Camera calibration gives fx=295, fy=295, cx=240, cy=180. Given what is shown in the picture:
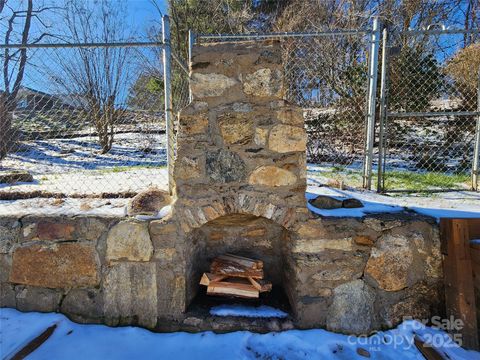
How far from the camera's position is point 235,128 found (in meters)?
2.18

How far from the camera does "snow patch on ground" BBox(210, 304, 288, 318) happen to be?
2.30 m

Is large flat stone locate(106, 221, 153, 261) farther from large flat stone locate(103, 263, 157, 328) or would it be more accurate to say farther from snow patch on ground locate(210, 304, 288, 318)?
snow patch on ground locate(210, 304, 288, 318)

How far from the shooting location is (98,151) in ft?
22.1

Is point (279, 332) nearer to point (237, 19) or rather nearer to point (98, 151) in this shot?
point (98, 151)

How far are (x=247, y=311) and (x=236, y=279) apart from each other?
258 millimetres

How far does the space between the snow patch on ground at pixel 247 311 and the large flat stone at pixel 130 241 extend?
695 mm

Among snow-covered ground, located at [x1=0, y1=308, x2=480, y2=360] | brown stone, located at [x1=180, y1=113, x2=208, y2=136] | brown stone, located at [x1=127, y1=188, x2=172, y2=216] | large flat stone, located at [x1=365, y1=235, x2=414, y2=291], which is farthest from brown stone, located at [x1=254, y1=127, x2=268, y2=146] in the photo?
snow-covered ground, located at [x1=0, y1=308, x2=480, y2=360]

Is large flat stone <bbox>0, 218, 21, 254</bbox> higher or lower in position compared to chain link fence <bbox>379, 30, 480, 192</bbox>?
lower

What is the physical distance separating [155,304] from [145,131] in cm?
508

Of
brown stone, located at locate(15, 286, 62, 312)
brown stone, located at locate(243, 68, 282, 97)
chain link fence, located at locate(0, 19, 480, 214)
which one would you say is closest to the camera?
brown stone, located at locate(243, 68, 282, 97)

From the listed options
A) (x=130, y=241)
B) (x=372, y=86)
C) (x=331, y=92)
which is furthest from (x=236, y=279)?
(x=331, y=92)

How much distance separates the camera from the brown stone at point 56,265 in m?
2.29

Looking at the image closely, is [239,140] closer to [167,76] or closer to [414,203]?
[167,76]

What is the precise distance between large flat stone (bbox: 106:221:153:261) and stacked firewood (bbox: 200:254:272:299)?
20.5 inches
